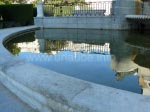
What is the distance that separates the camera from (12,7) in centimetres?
1794

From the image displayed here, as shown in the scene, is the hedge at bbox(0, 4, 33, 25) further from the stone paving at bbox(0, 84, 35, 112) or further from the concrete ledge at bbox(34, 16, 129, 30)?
the stone paving at bbox(0, 84, 35, 112)

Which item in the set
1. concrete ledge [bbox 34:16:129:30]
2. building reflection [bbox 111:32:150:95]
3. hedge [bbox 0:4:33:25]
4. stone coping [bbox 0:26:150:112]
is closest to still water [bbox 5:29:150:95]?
building reflection [bbox 111:32:150:95]

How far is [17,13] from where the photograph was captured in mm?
17938

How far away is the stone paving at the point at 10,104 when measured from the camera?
3616mm

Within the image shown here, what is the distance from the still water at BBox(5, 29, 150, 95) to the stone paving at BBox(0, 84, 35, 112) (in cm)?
195

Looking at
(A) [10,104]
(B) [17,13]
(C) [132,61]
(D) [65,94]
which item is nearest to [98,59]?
(C) [132,61]

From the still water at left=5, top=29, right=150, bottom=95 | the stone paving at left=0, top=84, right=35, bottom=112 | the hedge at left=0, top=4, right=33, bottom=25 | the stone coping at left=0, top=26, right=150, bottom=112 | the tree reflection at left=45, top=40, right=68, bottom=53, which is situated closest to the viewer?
the stone coping at left=0, top=26, right=150, bottom=112

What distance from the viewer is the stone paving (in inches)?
142

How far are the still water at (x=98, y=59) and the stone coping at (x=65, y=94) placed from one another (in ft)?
5.39

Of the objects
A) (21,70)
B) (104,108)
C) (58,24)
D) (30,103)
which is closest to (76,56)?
(21,70)

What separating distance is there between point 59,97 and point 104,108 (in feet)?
1.91

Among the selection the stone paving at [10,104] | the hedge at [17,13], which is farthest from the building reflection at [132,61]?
the hedge at [17,13]

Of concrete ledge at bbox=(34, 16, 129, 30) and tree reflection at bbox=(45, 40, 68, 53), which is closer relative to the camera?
tree reflection at bbox=(45, 40, 68, 53)

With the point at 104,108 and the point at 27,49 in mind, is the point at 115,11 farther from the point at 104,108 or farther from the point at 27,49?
the point at 104,108
